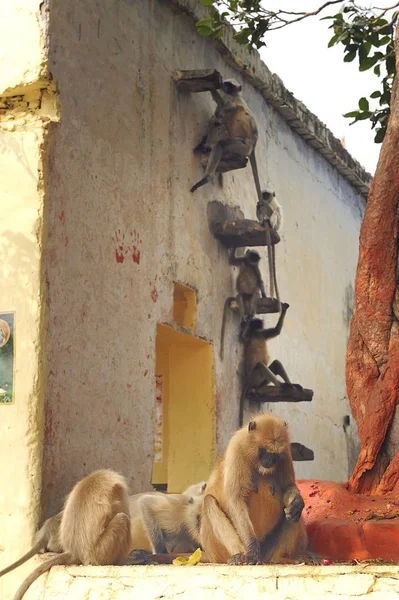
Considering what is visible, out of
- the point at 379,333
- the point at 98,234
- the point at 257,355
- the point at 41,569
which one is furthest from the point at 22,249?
the point at 257,355

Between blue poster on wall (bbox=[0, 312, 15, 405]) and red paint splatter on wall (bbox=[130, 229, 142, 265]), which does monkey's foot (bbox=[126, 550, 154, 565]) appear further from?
red paint splatter on wall (bbox=[130, 229, 142, 265])

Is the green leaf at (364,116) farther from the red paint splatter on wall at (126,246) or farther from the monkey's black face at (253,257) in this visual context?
the monkey's black face at (253,257)

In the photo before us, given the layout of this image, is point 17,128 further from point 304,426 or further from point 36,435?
point 304,426

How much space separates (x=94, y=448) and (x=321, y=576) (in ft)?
7.32

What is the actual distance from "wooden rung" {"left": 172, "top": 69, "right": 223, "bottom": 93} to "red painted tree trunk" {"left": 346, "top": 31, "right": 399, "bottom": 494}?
2666mm

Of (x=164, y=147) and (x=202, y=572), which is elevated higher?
(x=164, y=147)

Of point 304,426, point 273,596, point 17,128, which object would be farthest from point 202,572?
point 304,426

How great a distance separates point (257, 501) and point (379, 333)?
3.72ft

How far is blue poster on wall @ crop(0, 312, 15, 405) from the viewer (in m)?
5.42

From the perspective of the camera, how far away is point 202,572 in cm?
434

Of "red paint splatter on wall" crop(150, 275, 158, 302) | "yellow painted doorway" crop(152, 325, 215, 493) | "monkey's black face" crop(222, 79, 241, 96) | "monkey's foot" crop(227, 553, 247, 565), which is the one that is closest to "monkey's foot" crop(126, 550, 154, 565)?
"monkey's foot" crop(227, 553, 247, 565)

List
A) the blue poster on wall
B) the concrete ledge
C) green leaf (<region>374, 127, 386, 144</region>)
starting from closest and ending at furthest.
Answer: the concrete ledge < the blue poster on wall < green leaf (<region>374, 127, 386, 144</region>)

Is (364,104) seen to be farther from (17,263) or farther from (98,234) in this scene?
(17,263)

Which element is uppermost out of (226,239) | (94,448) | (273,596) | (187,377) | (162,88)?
(162,88)
